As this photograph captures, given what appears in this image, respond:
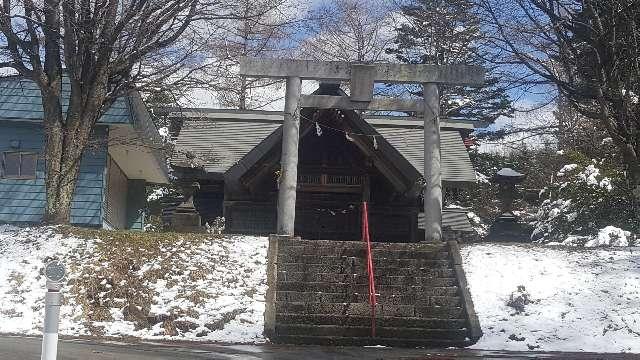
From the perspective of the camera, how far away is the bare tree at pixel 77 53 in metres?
15.3

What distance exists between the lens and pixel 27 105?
66.6 feet

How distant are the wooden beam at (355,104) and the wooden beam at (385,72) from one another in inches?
18.2

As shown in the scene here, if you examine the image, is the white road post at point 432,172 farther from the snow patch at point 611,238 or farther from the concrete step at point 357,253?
the snow patch at point 611,238

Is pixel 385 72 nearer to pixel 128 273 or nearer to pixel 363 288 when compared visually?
pixel 363 288

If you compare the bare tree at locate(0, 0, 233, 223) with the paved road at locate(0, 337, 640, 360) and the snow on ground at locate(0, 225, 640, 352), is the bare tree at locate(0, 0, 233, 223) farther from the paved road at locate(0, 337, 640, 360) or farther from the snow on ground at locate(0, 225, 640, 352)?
the paved road at locate(0, 337, 640, 360)

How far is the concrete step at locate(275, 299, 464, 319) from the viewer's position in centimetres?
1177

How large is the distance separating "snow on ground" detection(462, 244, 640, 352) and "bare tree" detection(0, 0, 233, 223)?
8.32 meters

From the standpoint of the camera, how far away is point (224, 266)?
13.4 m

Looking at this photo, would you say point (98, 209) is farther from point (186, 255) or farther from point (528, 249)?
point (528, 249)

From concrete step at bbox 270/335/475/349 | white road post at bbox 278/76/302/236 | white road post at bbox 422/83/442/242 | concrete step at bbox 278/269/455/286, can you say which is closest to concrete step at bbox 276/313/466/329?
concrete step at bbox 270/335/475/349

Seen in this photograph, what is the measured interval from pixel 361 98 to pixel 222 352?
7.91 m

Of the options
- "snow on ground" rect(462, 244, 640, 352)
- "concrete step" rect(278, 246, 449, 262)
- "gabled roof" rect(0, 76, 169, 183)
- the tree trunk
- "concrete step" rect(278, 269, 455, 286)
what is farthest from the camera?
"gabled roof" rect(0, 76, 169, 183)

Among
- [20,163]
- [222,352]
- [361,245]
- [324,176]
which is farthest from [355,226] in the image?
[222,352]

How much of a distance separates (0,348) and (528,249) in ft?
32.4
